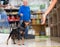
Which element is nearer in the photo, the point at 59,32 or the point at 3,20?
the point at 59,32

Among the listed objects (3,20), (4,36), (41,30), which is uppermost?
(3,20)

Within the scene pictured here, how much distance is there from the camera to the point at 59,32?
441cm

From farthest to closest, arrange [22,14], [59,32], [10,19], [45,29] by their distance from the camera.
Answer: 1. [45,29]
2. [10,19]
3. [22,14]
4. [59,32]

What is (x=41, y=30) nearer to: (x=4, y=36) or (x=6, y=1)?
(x=6, y=1)

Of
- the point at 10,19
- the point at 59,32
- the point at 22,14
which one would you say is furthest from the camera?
the point at 10,19

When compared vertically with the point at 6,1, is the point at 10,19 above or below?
below

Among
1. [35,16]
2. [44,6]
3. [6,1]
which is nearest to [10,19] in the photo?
[6,1]

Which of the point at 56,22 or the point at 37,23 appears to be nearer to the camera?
the point at 56,22

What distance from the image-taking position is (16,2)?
966cm

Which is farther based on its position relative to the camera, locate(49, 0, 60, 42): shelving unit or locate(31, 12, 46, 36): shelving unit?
locate(31, 12, 46, 36): shelving unit

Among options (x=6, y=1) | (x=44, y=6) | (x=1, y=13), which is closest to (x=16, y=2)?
(x=6, y=1)

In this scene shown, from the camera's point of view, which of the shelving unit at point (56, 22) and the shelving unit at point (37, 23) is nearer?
the shelving unit at point (56, 22)

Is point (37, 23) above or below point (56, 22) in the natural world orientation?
below

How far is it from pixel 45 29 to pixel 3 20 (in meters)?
4.55
